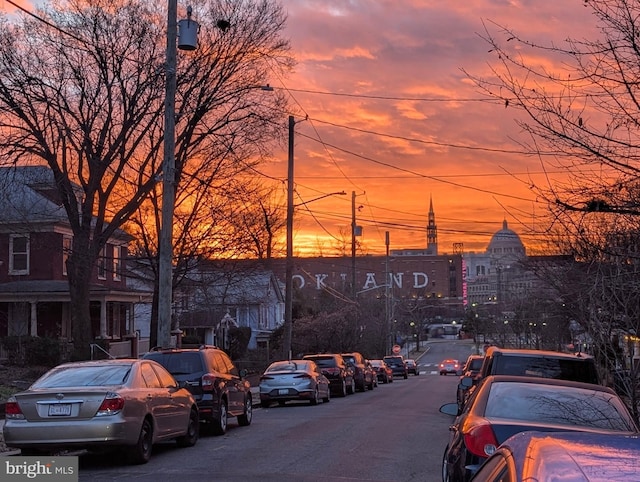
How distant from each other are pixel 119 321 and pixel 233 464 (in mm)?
36545

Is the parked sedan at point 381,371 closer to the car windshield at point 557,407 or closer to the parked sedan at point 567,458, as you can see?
the car windshield at point 557,407

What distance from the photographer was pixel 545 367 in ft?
37.4

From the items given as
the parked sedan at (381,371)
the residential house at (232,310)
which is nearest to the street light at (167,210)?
the residential house at (232,310)

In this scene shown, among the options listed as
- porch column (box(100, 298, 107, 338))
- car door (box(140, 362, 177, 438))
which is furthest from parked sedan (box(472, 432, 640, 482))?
porch column (box(100, 298, 107, 338))

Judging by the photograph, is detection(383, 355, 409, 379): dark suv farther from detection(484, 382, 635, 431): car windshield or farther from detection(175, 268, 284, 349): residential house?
detection(484, 382, 635, 431): car windshield

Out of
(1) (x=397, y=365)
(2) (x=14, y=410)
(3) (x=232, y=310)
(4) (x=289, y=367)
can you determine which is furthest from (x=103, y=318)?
(2) (x=14, y=410)

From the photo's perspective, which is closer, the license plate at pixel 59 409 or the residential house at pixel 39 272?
the license plate at pixel 59 409

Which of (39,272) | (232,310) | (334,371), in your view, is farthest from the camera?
(232,310)

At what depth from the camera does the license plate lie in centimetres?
1158

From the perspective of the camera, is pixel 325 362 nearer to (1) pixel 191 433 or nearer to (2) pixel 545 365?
(1) pixel 191 433

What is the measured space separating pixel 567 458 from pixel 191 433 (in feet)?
40.1

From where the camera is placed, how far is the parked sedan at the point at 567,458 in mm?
3090

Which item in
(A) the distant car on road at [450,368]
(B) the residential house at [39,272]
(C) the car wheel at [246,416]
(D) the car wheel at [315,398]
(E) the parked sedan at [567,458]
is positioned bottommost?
(A) the distant car on road at [450,368]

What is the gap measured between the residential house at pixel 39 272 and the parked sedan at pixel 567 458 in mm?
32421
